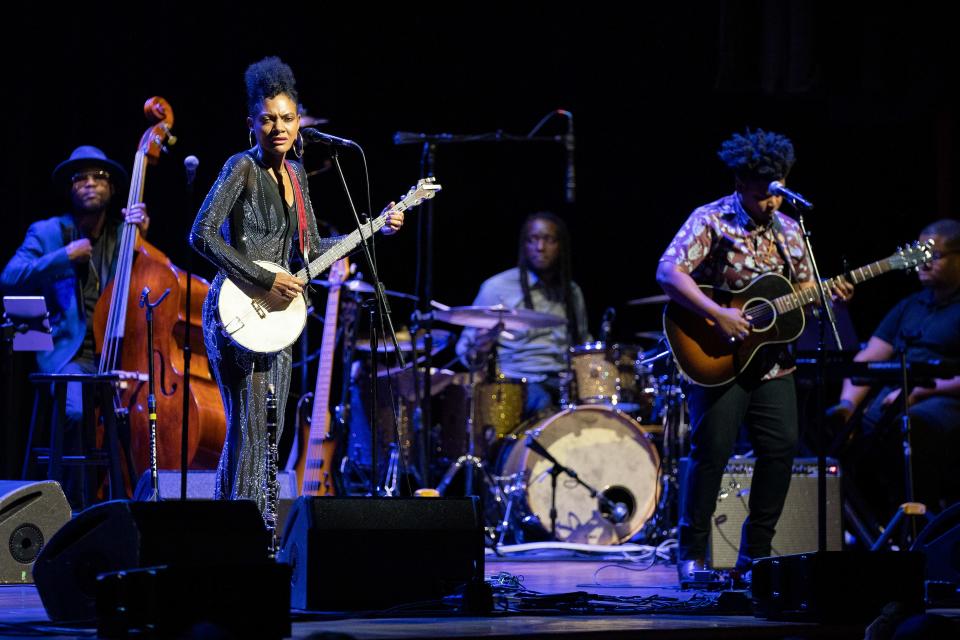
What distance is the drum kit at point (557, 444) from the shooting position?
339 inches

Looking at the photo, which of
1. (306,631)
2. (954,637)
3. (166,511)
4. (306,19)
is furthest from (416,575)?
(306,19)

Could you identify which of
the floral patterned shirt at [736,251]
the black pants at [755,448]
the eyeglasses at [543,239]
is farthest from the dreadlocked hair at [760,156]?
the eyeglasses at [543,239]

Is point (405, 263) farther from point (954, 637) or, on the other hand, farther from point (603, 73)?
point (954, 637)

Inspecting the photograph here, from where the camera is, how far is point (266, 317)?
15.2 feet

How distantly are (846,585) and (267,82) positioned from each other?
9.01 feet

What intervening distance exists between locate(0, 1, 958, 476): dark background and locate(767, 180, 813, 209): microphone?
3504 mm

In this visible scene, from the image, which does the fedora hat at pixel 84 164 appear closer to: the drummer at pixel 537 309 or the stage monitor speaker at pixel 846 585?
the drummer at pixel 537 309

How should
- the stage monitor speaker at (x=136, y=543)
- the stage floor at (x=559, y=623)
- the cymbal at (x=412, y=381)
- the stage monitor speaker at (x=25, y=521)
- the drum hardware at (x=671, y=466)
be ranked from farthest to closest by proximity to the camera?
the cymbal at (x=412, y=381) < the drum hardware at (x=671, y=466) < the stage monitor speaker at (x=25, y=521) < the stage monitor speaker at (x=136, y=543) < the stage floor at (x=559, y=623)

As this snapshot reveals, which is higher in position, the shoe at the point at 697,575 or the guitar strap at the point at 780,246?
the guitar strap at the point at 780,246

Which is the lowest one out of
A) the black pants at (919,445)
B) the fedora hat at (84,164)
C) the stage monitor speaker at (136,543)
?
the stage monitor speaker at (136,543)

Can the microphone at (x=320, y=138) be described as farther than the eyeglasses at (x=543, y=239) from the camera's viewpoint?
A: No

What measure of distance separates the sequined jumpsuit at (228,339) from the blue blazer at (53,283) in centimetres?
257

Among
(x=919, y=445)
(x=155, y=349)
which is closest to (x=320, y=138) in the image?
(x=155, y=349)

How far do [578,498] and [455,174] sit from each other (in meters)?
2.84
